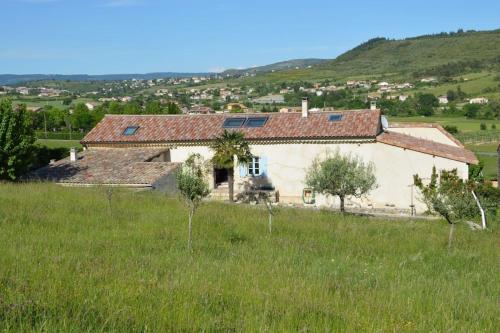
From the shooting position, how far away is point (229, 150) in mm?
26531

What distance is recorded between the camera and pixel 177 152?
29.9 m

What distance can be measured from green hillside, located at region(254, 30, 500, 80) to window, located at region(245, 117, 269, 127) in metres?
118

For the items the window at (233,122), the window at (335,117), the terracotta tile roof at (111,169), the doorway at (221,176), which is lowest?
the doorway at (221,176)

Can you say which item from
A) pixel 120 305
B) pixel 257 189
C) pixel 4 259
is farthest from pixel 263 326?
pixel 257 189

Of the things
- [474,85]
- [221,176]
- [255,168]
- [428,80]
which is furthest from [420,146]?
[428,80]

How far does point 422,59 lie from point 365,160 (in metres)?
150

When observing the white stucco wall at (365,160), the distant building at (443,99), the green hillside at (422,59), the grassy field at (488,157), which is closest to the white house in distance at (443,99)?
the distant building at (443,99)

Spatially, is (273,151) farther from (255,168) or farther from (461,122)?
(461,122)

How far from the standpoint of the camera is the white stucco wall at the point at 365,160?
25.6 metres

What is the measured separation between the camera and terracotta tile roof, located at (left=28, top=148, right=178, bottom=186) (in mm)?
24859

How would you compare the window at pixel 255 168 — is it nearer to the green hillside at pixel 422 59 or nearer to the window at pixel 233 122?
the window at pixel 233 122

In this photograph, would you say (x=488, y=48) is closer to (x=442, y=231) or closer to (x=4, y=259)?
(x=442, y=231)

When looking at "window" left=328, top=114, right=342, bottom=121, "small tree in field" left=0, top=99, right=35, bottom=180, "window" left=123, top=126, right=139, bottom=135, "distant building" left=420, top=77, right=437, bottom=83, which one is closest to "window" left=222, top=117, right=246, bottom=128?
"window" left=328, top=114, right=342, bottom=121

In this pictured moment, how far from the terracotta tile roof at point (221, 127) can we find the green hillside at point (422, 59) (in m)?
118
